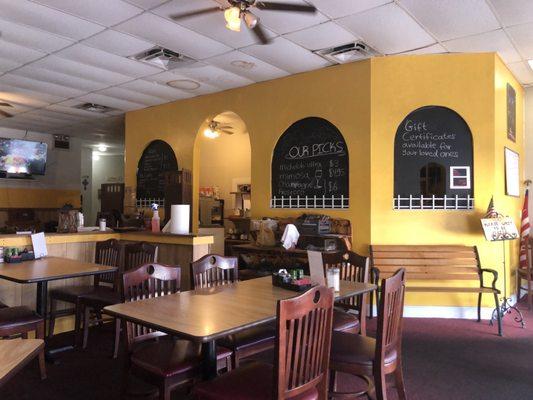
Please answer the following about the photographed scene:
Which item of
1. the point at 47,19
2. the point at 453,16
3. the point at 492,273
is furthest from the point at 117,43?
the point at 492,273

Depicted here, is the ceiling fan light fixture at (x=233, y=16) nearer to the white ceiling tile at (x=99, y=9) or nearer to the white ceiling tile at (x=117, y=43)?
the white ceiling tile at (x=99, y=9)

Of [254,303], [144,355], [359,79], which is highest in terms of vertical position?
[359,79]

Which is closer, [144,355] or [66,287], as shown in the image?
[144,355]

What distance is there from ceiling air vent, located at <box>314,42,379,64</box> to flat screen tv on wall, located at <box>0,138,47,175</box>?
315 inches

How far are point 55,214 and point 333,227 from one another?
8.20 m

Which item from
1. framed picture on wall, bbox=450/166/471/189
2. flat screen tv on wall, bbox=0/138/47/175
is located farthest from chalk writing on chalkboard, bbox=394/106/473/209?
flat screen tv on wall, bbox=0/138/47/175

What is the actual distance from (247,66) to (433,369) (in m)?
4.13

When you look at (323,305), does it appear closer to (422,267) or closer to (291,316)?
(291,316)

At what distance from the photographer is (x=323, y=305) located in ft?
7.08

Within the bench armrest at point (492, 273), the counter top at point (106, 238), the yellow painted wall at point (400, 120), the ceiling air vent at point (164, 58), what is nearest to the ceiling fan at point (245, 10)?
the ceiling air vent at point (164, 58)

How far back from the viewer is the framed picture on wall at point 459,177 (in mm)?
5426

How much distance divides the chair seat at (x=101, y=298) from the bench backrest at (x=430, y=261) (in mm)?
2881

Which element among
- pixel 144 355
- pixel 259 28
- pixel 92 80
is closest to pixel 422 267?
pixel 259 28

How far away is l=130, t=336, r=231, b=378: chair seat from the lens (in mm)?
2413
